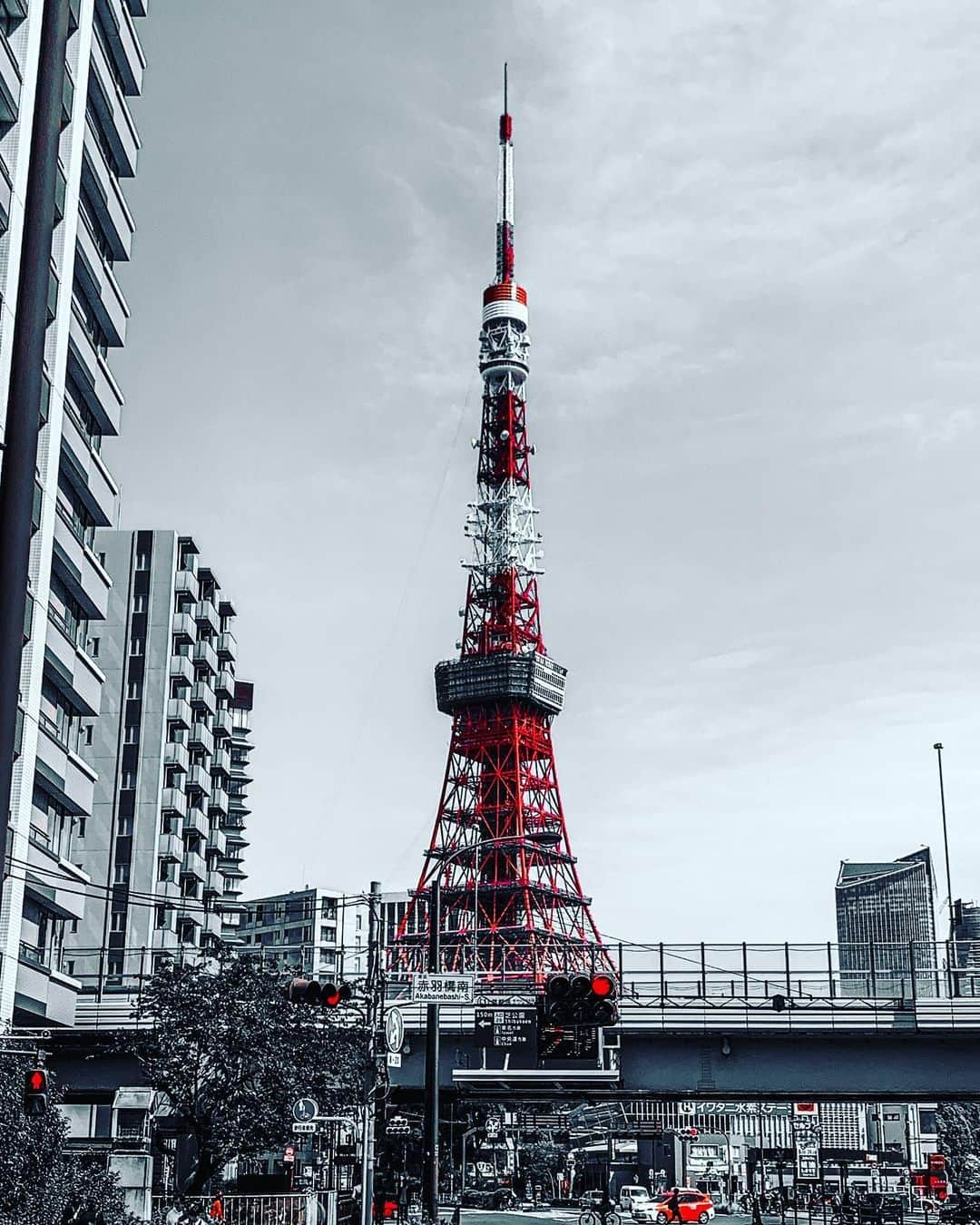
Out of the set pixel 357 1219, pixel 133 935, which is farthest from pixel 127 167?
pixel 133 935

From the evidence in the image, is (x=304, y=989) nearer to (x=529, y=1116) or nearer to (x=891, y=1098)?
(x=891, y=1098)

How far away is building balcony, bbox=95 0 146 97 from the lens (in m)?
58.0

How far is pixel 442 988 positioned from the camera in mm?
43094

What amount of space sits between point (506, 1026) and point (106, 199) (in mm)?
34742

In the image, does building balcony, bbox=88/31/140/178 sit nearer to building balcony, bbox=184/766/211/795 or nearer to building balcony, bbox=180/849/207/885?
building balcony, bbox=184/766/211/795

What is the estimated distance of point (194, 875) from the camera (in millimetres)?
106875

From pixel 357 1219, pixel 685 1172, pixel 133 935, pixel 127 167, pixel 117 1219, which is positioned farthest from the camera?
Answer: pixel 685 1172

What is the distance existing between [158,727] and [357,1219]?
62247mm

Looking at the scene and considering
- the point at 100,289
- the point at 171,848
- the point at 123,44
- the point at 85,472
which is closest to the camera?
the point at 85,472

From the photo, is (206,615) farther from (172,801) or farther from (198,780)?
(172,801)

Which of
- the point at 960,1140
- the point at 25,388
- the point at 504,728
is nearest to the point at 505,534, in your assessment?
the point at 504,728

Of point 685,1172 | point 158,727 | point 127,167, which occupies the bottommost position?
point 685,1172

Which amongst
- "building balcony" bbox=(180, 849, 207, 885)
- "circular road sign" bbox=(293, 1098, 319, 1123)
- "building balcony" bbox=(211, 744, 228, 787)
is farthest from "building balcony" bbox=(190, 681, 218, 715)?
"circular road sign" bbox=(293, 1098, 319, 1123)

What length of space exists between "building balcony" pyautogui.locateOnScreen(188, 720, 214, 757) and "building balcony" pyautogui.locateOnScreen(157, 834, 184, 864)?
713 cm
